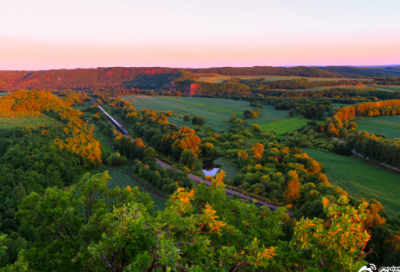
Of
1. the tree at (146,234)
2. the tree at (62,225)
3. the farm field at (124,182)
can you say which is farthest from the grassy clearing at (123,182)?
the tree at (146,234)

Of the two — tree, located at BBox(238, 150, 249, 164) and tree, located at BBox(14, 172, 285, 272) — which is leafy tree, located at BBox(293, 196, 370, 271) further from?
tree, located at BBox(238, 150, 249, 164)

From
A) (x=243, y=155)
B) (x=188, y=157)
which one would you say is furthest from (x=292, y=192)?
(x=188, y=157)

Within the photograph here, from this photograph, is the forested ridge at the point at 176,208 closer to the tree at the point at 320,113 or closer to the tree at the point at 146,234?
the tree at the point at 146,234

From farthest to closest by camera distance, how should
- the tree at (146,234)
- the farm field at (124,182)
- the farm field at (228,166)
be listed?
the farm field at (228,166)
the farm field at (124,182)
the tree at (146,234)

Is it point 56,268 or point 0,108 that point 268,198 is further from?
point 0,108

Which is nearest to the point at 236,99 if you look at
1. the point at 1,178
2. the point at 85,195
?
the point at 1,178
